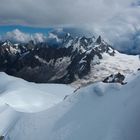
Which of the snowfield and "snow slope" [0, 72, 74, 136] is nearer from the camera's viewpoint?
the snowfield

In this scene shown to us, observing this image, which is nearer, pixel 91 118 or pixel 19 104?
pixel 91 118

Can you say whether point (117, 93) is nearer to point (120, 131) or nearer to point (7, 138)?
point (120, 131)

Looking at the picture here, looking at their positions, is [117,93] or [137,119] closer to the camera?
[137,119]

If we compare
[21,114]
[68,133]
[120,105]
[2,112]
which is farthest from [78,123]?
[2,112]

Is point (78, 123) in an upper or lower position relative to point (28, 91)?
upper

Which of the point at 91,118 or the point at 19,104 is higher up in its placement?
the point at 91,118

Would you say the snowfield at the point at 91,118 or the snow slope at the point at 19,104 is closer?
the snowfield at the point at 91,118

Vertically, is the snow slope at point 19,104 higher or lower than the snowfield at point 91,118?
lower

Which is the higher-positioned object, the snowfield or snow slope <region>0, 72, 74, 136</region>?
the snowfield
